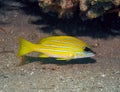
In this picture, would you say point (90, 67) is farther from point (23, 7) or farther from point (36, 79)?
point (23, 7)

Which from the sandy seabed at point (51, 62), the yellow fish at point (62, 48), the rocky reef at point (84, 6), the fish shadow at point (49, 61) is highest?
the rocky reef at point (84, 6)

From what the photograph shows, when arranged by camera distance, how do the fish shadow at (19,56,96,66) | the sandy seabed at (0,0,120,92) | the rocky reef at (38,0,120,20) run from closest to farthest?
the sandy seabed at (0,0,120,92)
the rocky reef at (38,0,120,20)
the fish shadow at (19,56,96,66)

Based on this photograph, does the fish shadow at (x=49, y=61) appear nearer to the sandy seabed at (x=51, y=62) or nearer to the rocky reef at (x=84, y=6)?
the sandy seabed at (x=51, y=62)

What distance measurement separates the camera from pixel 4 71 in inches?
188

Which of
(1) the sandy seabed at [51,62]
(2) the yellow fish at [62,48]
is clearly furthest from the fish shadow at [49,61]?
(2) the yellow fish at [62,48]

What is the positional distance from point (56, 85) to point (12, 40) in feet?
7.50

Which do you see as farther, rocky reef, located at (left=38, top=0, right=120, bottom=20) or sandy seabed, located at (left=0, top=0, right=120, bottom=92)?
rocky reef, located at (left=38, top=0, right=120, bottom=20)

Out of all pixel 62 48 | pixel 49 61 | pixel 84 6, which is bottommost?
pixel 49 61

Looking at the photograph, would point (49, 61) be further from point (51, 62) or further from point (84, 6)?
point (84, 6)

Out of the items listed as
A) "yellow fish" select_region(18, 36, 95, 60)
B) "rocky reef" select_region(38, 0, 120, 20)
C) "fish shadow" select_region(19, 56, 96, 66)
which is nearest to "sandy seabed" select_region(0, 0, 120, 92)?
"fish shadow" select_region(19, 56, 96, 66)

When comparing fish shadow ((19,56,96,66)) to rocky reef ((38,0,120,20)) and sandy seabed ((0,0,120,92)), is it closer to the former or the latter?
sandy seabed ((0,0,120,92))

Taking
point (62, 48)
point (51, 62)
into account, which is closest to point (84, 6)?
point (62, 48)

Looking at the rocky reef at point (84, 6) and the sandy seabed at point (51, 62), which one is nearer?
the sandy seabed at point (51, 62)

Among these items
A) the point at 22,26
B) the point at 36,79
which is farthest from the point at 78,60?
the point at 22,26
